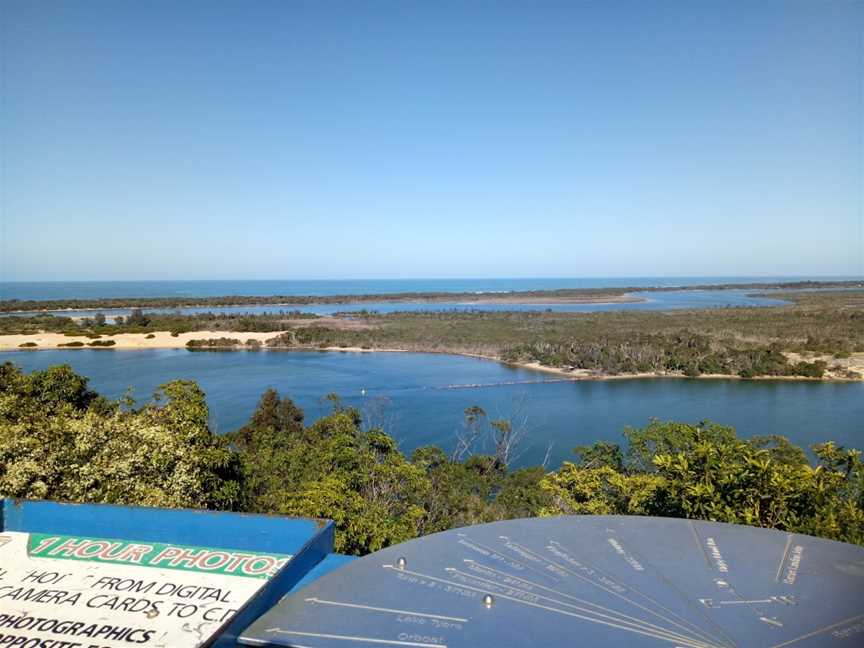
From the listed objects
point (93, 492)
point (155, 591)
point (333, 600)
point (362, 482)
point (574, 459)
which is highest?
point (333, 600)

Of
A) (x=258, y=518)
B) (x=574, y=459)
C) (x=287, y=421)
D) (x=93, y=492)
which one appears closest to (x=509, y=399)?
(x=574, y=459)

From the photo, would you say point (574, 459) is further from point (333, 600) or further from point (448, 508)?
point (333, 600)

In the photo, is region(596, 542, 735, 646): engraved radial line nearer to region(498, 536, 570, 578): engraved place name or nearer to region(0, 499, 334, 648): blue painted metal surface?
region(498, 536, 570, 578): engraved place name

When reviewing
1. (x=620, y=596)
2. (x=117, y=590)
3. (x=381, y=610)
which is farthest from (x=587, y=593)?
(x=117, y=590)

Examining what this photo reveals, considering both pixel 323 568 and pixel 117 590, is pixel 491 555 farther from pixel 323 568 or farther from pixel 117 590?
pixel 117 590

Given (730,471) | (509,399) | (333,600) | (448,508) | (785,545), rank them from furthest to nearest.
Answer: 1. (509,399)
2. (448,508)
3. (730,471)
4. (785,545)
5. (333,600)

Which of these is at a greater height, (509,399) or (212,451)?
(212,451)
